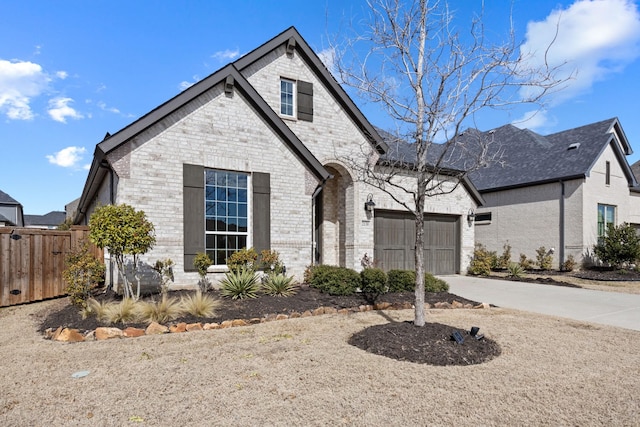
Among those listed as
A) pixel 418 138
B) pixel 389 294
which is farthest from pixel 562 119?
pixel 389 294

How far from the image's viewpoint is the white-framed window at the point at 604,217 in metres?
18.6

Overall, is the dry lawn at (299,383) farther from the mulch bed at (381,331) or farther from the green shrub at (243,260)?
the green shrub at (243,260)

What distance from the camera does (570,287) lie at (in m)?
13.1

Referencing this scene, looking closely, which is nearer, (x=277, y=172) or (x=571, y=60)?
(x=571, y=60)

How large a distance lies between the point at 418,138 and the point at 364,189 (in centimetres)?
780

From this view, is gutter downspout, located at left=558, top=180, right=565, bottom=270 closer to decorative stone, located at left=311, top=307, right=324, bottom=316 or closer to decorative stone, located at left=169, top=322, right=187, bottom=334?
decorative stone, located at left=311, top=307, right=324, bottom=316

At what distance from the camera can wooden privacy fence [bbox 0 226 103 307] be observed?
29.5 feet

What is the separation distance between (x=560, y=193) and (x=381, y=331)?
1614 cm

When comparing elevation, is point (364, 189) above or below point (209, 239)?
above

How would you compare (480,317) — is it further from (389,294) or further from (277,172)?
(277,172)

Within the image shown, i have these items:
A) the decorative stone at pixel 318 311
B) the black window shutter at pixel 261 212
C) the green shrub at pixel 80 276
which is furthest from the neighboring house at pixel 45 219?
the decorative stone at pixel 318 311

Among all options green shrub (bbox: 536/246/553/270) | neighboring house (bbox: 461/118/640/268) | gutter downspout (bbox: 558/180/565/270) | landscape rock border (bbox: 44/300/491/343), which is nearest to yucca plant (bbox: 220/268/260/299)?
landscape rock border (bbox: 44/300/491/343)

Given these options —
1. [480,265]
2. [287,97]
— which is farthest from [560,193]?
[287,97]

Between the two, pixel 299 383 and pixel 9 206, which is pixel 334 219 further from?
pixel 9 206
